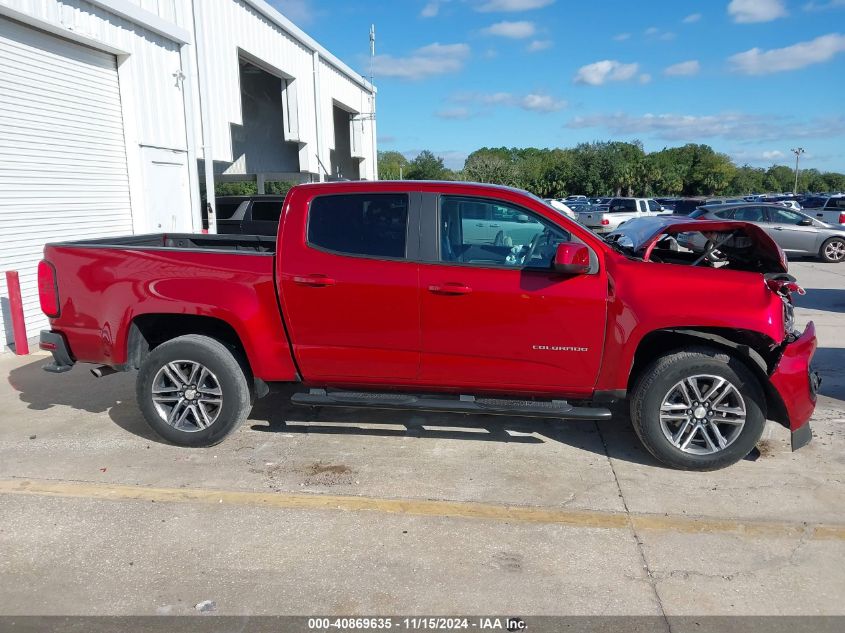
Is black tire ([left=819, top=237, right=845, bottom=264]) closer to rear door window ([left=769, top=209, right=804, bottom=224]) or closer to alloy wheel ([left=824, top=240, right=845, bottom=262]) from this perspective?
alloy wheel ([left=824, top=240, right=845, bottom=262])

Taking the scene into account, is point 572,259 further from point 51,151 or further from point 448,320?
point 51,151

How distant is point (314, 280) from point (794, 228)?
57.4 feet

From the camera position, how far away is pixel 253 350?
4660 millimetres

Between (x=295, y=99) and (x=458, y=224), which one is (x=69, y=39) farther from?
(x=295, y=99)

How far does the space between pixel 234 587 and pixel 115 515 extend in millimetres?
1176

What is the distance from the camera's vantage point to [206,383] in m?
4.80

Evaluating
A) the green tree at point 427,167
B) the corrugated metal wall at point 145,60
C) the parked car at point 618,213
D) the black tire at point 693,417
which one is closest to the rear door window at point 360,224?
the black tire at point 693,417

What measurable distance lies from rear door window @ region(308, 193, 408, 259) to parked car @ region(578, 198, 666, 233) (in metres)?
23.7

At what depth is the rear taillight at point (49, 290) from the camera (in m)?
4.86

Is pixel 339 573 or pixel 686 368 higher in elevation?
pixel 686 368

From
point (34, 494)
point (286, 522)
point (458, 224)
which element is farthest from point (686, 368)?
point (34, 494)

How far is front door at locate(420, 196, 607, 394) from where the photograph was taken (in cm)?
430

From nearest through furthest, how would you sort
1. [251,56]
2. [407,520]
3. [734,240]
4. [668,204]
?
1. [407,520]
2. [734,240]
3. [251,56]
4. [668,204]

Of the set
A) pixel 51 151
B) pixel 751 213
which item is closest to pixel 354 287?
pixel 51 151
